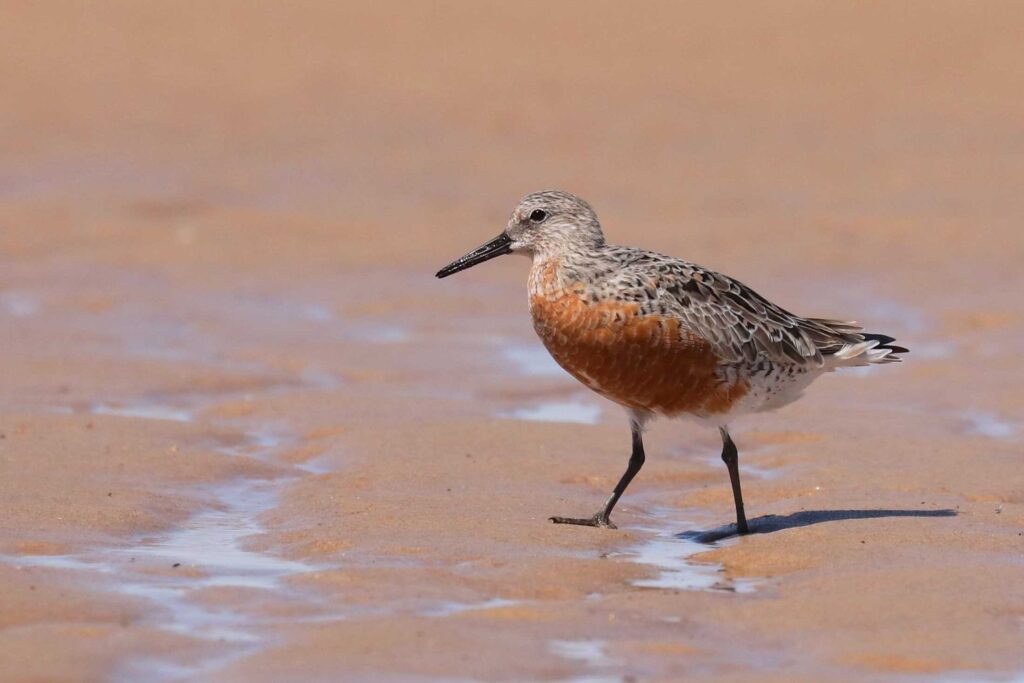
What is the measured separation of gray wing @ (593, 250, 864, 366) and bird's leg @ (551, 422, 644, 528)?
2.38 ft

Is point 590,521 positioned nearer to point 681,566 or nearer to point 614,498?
point 614,498

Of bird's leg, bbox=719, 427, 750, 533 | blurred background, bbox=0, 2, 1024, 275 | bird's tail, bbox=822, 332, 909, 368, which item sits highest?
blurred background, bbox=0, 2, 1024, 275

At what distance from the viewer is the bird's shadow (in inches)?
385

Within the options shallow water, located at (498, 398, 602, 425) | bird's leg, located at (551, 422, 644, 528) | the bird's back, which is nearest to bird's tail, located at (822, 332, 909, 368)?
the bird's back

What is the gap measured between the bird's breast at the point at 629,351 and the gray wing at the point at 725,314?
88mm

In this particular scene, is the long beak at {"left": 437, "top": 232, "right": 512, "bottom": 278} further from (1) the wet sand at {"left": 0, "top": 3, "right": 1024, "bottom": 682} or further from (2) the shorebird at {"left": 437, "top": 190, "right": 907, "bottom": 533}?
(1) the wet sand at {"left": 0, "top": 3, "right": 1024, "bottom": 682}

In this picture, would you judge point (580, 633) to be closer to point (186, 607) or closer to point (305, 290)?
point (186, 607)

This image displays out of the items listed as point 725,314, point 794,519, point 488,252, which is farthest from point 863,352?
point 488,252

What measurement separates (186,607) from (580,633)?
166 centimetres

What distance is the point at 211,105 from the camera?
940 inches

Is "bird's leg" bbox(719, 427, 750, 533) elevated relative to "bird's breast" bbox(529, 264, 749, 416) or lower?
lower

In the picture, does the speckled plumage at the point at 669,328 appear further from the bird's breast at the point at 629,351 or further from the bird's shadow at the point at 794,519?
the bird's shadow at the point at 794,519

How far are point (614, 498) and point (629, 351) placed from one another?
0.83 metres

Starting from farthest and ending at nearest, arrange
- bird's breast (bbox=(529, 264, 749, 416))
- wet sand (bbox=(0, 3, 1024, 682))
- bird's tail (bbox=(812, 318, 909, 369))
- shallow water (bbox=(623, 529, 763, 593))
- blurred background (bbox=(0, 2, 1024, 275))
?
blurred background (bbox=(0, 2, 1024, 275)) < bird's tail (bbox=(812, 318, 909, 369)) < bird's breast (bbox=(529, 264, 749, 416)) < shallow water (bbox=(623, 529, 763, 593)) < wet sand (bbox=(0, 3, 1024, 682))
